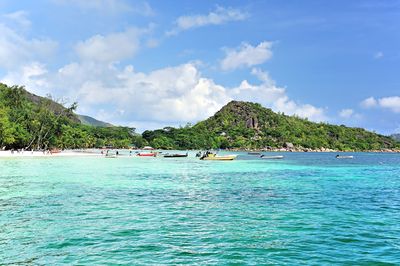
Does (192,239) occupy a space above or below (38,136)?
below

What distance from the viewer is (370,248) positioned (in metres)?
12.6

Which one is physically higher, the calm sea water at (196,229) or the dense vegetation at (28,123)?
the dense vegetation at (28,123)

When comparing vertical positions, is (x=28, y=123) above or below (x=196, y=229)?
above

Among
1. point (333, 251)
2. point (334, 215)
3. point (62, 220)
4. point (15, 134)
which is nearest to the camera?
point (333, 251)

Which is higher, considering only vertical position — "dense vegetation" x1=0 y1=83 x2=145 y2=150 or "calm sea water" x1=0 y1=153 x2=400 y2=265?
"dense vegetation" x1=0 y1=83 x2=145 y2=150

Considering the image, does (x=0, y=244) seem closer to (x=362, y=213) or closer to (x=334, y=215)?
(x=334, y=215)

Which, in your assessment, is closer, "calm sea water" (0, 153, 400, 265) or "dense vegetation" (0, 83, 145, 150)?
"calm sea water" (0, 153, 400, 265)

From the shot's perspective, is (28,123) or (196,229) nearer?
(196,229)

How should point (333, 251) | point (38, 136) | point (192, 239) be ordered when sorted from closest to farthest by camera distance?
point (333, 251) → point (192, 239) → point (38, 136)

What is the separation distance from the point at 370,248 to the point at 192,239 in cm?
614

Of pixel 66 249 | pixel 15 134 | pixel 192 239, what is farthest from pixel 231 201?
pixel 15 134

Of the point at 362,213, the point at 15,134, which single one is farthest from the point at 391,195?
the point at 15,134

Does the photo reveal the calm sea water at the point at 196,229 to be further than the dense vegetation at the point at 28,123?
No

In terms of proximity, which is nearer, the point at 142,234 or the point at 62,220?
the point at 142,234
